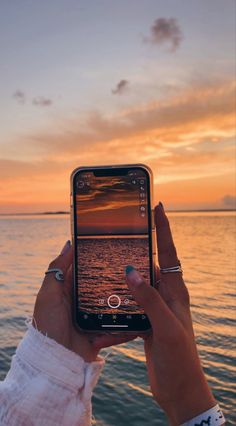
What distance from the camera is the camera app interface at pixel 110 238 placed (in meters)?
2.92

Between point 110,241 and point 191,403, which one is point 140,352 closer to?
point 110,241

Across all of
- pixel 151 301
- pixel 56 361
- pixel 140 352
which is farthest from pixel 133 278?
pixel 140 352

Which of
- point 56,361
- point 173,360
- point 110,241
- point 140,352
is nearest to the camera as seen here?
point 173,360

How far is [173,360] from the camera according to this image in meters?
2.26

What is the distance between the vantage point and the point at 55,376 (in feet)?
7.80

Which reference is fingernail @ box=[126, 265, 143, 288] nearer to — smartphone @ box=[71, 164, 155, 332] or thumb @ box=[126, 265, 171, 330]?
thumb @ box=[126, 265, 171, 330]

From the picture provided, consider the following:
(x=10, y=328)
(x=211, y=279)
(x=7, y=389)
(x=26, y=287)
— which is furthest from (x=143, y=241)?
(x=211, y=279)

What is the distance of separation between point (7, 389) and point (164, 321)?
90 centimetres

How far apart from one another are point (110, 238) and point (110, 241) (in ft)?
0.08

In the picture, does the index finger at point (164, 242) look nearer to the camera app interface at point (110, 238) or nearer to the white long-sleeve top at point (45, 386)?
the camera app interface at point (110, 238)

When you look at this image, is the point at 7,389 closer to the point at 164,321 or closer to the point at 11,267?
the point at 164,321

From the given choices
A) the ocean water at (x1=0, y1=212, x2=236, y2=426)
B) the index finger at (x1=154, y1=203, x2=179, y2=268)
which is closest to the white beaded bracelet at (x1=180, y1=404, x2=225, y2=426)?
the index finger at (x1=154, y1=203, x2=179, y2=268)

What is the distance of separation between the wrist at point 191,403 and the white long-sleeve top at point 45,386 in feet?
1.74

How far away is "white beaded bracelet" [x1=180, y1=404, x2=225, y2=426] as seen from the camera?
6.67 ft
